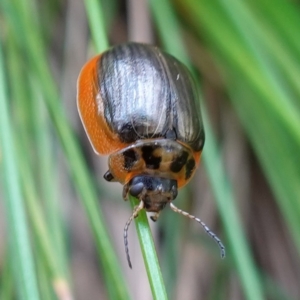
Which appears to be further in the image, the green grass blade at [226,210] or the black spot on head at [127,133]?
the green grass blade at [226,210]

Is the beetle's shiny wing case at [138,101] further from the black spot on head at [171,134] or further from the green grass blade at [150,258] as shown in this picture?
the green grass blade at [150,258]

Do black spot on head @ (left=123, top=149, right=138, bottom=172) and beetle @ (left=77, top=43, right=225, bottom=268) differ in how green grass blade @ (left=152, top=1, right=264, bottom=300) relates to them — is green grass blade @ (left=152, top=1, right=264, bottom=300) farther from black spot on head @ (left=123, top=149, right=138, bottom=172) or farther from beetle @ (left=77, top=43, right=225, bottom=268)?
black spot on head @ (left=123, top=149, right=138, bottom=172)

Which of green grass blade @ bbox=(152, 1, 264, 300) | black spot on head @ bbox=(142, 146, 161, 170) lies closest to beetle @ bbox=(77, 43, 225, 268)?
black spot on head @ bbox=(142, 146, 161, 170)

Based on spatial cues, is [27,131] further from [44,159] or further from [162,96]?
[162,96]

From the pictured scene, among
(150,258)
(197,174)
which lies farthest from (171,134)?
(197,174)

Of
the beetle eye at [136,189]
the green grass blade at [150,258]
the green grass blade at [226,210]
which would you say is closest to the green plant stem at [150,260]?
the green grass blade at [150,258]

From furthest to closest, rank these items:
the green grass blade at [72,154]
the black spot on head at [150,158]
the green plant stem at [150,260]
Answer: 1. the black spot on head at [150,158]
2. the green grass blade at [72,154]
3. the green plant stem at [150,260]

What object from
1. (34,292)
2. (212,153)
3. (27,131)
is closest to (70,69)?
(27,131)
